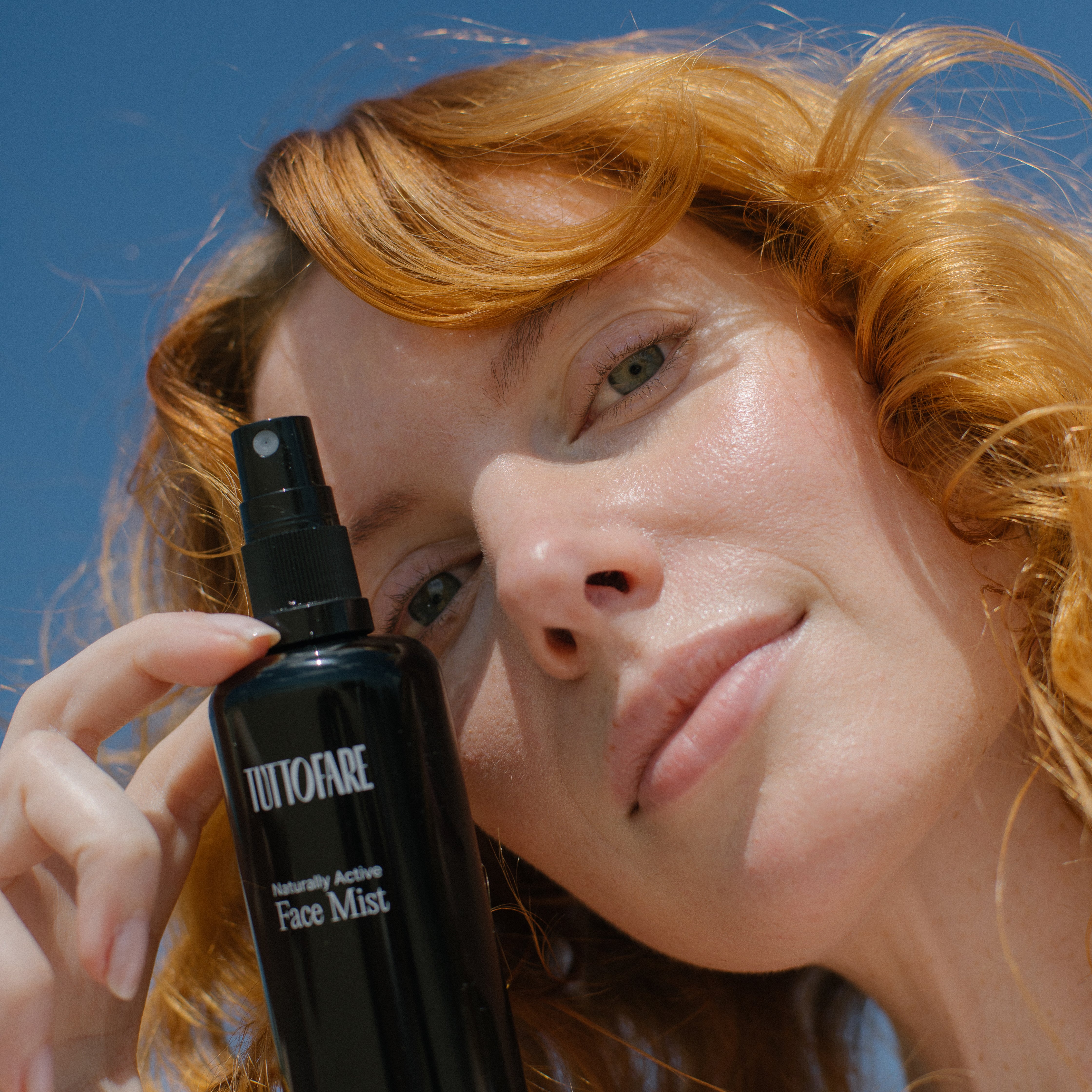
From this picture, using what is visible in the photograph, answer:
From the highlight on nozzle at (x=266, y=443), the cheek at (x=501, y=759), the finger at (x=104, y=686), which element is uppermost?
the highlight on nozzle at (x=266, y=443)

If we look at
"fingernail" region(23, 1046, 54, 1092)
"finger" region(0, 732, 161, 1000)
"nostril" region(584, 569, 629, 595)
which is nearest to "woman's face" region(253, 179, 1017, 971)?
"nostril" region(584, 569, 629, 595)

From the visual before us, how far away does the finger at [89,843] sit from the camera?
2.83ft

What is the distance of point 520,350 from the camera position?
1105 millimetres

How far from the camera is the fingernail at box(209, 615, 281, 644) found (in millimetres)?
897

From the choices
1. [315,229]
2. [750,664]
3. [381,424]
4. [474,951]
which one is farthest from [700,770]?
[315,229]

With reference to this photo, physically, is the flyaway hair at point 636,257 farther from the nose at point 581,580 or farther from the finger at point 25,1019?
the finger at point 25,1019

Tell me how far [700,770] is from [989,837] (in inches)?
18.3

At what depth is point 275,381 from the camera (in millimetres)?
1306

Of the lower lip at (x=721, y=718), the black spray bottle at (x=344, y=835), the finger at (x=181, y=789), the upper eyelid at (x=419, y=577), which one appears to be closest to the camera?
the black spray bottle at (x=344, y=835)

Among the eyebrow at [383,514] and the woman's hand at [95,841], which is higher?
the eyebrow at [383,514]

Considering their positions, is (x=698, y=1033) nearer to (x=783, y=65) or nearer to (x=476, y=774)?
(x=476, y=774)

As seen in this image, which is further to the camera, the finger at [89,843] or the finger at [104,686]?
the finger at [104,686]

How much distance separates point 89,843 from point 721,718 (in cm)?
63

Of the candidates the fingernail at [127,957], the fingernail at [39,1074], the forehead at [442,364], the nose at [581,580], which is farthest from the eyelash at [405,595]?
the fingernail at [39,1074]
